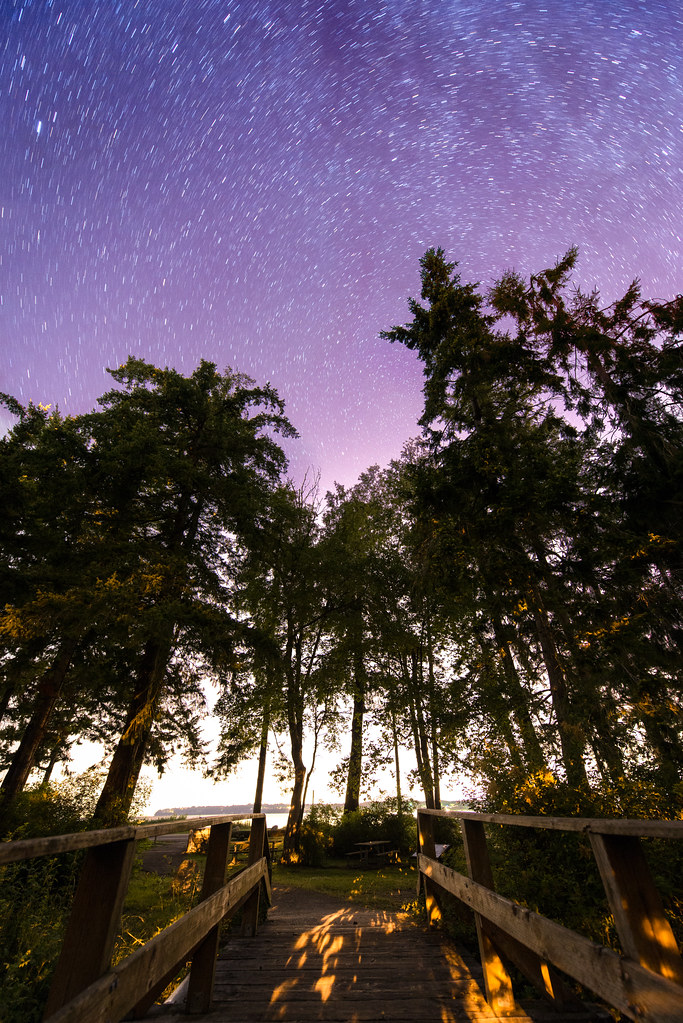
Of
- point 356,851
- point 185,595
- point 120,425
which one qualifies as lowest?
point 356,851

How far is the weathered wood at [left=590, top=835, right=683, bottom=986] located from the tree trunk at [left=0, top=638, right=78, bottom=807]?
13962 millimetres

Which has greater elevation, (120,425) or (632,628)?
(120,425)

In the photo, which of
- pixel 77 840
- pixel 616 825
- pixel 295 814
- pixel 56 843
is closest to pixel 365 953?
pixel 616 825

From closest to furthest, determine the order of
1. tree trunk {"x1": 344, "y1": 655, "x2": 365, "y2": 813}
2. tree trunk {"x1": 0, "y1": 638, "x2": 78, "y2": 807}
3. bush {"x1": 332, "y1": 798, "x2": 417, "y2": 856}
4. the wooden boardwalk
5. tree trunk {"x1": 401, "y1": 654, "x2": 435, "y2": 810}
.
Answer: the wooden boardwalk < tree trunk {"x1": 0, "y1": 638, "x2": 78, "y2": 807} < tree trunk {"x1": 401, "y1": 654, "x2": 435, "y2": 810} < bush {"x1": 332, "y1": 798, "x2": 417, "y2": 856} < tree trunk {"x1": 344, "y1": 655, "x2": 365, "y2": 813}

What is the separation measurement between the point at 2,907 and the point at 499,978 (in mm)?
6265

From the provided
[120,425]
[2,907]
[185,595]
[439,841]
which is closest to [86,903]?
[2,907]

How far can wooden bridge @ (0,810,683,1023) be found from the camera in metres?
1.89

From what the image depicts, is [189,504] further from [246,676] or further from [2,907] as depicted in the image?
[2,907]

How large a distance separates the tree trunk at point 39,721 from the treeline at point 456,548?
6 cm

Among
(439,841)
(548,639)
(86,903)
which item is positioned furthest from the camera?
(439,841)

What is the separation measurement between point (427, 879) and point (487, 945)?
9.99 feet

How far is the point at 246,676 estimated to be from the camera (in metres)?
15.0

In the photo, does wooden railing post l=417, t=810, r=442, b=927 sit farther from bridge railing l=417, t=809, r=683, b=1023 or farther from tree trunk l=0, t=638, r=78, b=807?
tree trunk l=0, t=638, r=78, b=807

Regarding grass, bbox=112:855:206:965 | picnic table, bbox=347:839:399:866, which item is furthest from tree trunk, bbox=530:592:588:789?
picnic table, bbox=347:839:399:866
